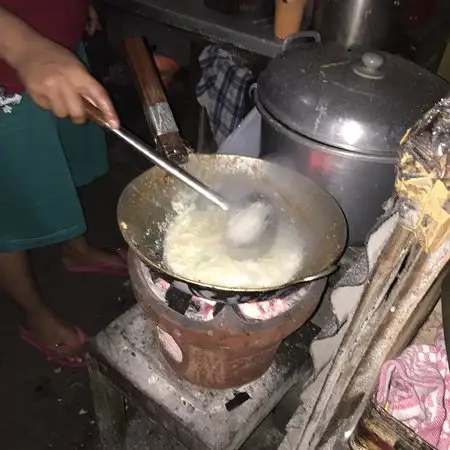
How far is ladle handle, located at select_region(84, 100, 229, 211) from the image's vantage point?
1132 millimetres

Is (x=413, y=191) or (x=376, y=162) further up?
(x=413, y=191)

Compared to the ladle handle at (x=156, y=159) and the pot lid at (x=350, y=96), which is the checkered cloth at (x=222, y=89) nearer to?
the pot lid at (x=350, y=96)

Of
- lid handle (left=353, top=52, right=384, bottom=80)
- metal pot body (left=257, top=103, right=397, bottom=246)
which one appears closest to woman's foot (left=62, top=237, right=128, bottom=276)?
metal pot body (left=257, top=103, right=397, bottom=246)

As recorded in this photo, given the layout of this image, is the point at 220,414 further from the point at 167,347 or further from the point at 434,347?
the point at 434,347

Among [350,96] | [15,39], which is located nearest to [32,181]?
[15,39]

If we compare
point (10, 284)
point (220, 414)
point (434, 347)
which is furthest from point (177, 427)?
point (10, 284)

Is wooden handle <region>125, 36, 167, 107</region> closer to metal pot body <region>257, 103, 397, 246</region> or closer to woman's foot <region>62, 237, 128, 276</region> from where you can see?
metal pot body <region>257, 103, 397, 246</region>

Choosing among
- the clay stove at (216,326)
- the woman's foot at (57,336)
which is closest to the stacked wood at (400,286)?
the clay stove at (216,326)

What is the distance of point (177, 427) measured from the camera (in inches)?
50.4

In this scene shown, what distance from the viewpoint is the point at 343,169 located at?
139cm

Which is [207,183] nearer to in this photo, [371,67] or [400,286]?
[371,67]

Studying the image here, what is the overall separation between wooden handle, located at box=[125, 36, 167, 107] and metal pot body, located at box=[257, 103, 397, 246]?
0.34m

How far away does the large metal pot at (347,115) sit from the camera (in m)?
1.34

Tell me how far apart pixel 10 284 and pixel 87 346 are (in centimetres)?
76
